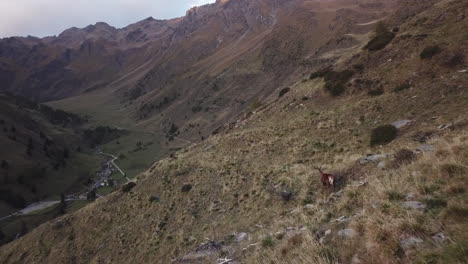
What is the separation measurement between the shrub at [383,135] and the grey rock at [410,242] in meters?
16.0

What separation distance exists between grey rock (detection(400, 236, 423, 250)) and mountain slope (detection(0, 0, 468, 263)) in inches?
0.7

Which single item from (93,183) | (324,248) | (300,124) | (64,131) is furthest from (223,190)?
(64,131)

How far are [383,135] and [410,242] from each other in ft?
55.3

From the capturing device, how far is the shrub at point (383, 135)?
21.0 meters

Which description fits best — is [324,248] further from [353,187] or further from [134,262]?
[134,262]

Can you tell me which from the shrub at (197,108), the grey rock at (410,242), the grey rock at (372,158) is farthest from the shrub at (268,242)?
the shrub at (197,108)

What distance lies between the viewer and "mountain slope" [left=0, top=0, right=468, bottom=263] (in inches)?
291

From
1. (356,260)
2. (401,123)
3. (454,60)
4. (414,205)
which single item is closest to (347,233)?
(356,260)

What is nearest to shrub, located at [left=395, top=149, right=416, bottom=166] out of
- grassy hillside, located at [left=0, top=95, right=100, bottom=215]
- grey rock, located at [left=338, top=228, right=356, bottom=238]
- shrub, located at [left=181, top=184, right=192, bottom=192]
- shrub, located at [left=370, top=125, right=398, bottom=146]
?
shrub, located at [left=370, top=125, right=398, bottom=146]

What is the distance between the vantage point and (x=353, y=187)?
1252cm

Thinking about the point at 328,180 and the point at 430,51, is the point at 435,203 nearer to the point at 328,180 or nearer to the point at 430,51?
the point at 328,180

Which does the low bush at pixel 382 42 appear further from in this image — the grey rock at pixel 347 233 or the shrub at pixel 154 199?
the grey rock at pixel 347 233

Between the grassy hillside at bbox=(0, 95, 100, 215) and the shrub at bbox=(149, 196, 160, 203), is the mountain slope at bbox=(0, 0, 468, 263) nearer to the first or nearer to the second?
the shrub at bbox=(149, 196, 160, 203)

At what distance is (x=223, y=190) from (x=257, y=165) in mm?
3845
